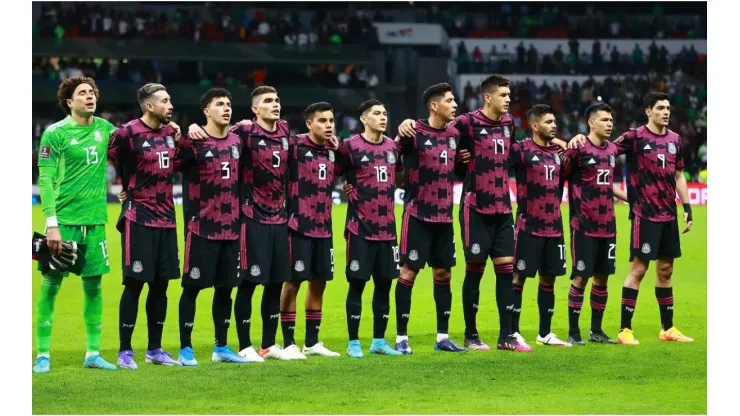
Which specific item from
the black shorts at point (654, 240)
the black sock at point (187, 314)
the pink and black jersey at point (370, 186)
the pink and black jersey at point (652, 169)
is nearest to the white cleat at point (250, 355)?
the black sock at point (187, 314)

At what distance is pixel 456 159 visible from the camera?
12453 millimetres

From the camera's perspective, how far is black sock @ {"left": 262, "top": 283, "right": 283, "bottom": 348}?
11.8m

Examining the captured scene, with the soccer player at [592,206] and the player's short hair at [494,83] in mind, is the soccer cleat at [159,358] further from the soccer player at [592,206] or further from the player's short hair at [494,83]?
the soccer player at [592,206]

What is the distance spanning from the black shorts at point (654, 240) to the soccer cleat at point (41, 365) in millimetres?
6261

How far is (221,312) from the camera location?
1158 cm

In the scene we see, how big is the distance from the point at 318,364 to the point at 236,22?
112ft

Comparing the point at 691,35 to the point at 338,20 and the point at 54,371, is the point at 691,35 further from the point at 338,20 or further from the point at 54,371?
the point at 54,371

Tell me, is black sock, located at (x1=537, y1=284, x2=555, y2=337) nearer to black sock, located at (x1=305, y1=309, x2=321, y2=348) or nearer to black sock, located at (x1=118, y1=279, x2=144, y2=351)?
black sock, located at (x1=305, y1=309, x2=321, y2=348)

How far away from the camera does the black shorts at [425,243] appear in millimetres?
A: 12242

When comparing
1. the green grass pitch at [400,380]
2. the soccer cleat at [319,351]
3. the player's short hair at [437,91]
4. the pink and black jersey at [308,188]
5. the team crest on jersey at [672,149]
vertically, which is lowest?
the green grass pitch at [400,380]

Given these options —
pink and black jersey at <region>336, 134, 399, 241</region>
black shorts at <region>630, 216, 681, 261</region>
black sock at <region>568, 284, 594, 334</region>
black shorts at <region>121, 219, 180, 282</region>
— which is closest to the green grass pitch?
black sock at <region>568, 284, 594, 334</region>

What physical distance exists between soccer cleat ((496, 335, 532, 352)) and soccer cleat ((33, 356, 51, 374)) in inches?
174

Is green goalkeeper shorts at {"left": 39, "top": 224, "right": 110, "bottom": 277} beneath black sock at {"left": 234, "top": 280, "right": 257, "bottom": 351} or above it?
above

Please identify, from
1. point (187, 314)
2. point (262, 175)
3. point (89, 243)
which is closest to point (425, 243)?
point (262, 175)
